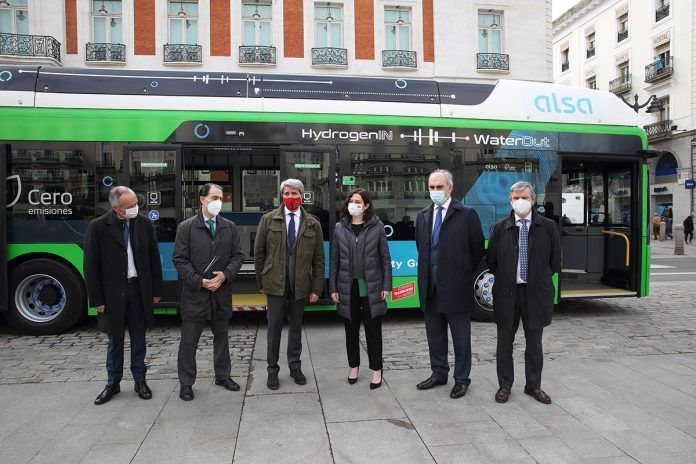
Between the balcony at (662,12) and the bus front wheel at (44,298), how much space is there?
38376 millimetres

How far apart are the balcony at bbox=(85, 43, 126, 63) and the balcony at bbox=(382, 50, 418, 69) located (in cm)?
1082

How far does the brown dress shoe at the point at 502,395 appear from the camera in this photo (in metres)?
4.01

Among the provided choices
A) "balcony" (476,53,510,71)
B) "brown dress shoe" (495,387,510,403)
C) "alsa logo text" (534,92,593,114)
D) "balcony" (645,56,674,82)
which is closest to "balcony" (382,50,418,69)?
"balcony" (476,53,510,71)

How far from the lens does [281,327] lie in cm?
450

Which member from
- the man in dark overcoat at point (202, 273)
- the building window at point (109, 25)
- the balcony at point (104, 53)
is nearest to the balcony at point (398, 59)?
the balcony at point (104, 53)

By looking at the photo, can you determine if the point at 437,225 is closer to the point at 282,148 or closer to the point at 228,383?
the point at 228,383

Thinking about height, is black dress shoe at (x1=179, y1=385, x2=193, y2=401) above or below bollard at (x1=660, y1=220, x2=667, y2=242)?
below

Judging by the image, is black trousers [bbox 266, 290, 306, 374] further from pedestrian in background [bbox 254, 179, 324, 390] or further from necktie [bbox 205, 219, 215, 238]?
necktie [bbox 205, 219, 215, 238]

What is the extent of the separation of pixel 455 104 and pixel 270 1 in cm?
1650

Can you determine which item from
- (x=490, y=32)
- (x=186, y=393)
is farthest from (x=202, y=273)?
(x=490, y=32)

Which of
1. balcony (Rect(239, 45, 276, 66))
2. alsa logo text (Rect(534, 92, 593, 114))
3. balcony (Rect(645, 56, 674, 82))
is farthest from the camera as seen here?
balcony (Rect(645, 56, 674, 82))

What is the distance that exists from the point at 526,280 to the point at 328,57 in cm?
1824

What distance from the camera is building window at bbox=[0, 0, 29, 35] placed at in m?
18.8

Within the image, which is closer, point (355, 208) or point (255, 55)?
point (355, 208)
